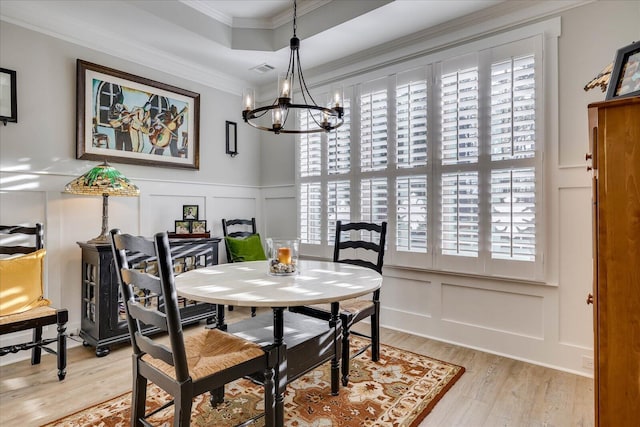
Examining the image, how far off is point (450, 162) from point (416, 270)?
3.33 feet

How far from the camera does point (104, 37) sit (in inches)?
122

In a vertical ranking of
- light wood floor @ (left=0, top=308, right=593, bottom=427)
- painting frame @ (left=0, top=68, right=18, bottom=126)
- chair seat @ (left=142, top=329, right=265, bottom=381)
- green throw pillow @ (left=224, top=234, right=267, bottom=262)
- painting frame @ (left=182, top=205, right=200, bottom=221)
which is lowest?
light wood floor @ (left=0, top=308, right=593, bottom=427)

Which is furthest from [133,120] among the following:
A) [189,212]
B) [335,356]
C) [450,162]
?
[450,162]

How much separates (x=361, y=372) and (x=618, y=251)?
1752 millimetres

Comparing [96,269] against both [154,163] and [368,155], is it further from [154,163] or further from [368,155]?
[368,155]

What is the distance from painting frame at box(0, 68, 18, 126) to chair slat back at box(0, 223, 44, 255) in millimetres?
812

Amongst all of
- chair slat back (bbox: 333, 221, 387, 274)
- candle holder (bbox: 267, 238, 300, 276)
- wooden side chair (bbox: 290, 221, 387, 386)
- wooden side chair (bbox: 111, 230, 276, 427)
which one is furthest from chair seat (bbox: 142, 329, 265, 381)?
chair slat back (bbox: 333, 221, 387, 274)

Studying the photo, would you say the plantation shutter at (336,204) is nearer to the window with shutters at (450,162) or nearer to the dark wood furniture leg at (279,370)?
the window with shutters at (450,162)


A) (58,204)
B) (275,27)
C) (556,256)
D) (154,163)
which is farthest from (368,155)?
(58,204)

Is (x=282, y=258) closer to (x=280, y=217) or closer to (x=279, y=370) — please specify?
(x=279, y=370)

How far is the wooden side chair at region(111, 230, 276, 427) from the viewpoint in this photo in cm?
131

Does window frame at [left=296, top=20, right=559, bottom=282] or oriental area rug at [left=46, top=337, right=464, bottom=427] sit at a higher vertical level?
window frame at [left=296, top=20, right=559, bottom=282]

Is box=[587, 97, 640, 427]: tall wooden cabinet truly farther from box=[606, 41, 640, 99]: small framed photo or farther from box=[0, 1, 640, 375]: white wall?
box=[0, 1, 640, 375]: white wall

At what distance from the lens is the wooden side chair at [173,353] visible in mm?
1306
